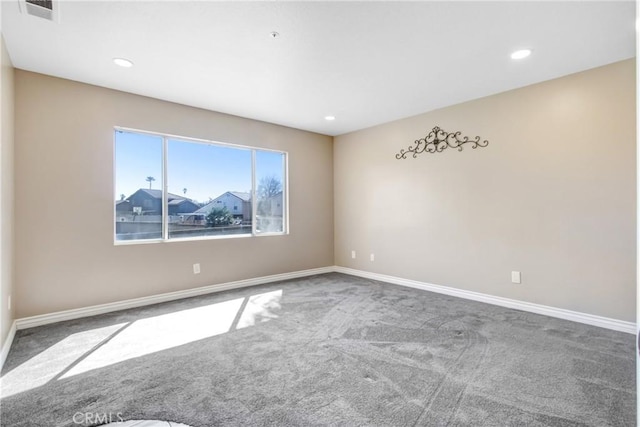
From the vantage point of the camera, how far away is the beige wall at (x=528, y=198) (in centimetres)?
290

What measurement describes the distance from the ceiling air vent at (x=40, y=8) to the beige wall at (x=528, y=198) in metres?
3.99

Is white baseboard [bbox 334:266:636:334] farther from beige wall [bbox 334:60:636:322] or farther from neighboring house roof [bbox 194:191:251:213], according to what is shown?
neighboring house roof [bbox 194:191:251:213]

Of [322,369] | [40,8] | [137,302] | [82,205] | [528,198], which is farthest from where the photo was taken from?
[137,302]

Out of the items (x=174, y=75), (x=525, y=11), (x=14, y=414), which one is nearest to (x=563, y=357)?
(x=525, y=11)

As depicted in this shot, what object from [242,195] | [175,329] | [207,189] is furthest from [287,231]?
[175,329]

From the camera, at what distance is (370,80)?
329cm

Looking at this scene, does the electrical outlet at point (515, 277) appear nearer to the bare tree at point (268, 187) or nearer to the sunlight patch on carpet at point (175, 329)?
the sunlight patch on carpet at point (175, 329)

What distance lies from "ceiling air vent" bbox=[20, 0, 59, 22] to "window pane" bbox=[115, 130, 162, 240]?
1627mm

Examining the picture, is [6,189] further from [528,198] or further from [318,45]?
[528,198]

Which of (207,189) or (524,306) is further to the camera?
(207,189)

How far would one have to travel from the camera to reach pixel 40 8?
2055 millimetres

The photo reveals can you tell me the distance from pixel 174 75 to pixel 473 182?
3.62m

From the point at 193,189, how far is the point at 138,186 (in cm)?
67

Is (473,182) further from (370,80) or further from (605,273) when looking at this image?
(370,80)
